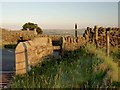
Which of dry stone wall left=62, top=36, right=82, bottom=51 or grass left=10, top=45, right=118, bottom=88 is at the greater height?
dry stone wall left=62, top=36, right=82, bottom=51

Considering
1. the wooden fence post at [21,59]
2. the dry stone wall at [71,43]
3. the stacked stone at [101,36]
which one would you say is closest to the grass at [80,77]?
the wooden fence post at [21,59]

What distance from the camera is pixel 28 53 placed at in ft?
46.6

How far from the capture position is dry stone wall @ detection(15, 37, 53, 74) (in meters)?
13.8

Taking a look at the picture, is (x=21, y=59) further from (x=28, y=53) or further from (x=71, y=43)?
(x=71, y=43)

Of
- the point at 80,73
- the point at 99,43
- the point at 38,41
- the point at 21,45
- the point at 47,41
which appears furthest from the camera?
the point at 99,43

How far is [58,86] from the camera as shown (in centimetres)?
1012

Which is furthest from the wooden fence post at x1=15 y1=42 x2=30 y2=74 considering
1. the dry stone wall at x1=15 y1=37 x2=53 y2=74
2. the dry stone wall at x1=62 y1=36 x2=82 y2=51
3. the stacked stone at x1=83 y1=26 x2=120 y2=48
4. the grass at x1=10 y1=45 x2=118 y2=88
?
the stacked stone at x1=83 y1=26 x2=120 y2=48

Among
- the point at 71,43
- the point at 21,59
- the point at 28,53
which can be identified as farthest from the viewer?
the point at 71,43

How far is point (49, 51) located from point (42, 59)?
3.68 feet

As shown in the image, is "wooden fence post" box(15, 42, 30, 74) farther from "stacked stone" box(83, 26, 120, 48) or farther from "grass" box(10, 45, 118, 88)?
"stacked stone" box(83, 26, 120, 48)

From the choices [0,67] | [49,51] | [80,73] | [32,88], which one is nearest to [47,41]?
[49,51]

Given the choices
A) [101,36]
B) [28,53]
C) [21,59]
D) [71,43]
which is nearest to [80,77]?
[21,59]

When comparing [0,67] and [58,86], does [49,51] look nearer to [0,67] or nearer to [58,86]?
[0,67]

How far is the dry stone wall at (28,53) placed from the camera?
545 inches
